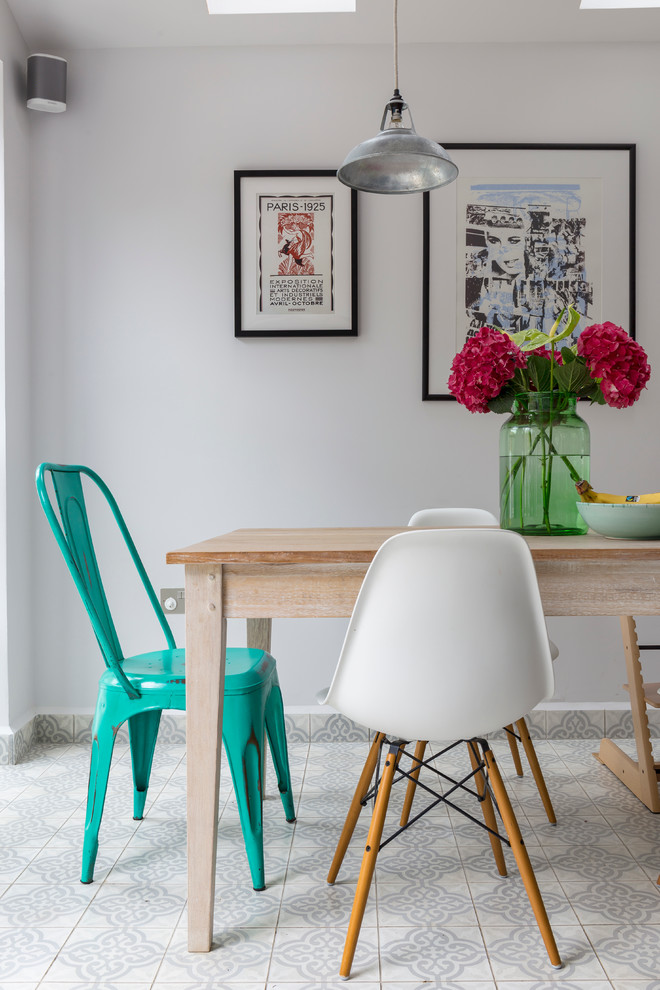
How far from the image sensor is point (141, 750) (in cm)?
191

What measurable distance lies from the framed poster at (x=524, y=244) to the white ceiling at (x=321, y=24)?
36 cm

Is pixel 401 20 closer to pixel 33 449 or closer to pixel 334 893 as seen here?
pixel 33 449

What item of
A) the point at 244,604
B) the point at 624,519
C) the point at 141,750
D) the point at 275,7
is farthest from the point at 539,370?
the point at 275,7

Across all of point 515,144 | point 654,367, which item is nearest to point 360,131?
point 515,144

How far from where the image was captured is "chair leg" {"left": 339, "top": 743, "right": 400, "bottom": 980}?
1.31 m

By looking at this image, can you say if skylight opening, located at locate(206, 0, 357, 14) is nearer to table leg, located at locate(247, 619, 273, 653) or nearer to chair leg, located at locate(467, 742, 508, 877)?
table leg, located at locate(247, 619, 273, 653)

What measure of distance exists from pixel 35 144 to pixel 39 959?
249cm

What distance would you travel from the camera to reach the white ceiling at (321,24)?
2443mm

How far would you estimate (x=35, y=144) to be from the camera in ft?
8.52

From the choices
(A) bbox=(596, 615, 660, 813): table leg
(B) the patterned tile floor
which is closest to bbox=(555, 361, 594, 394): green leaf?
(A) bbox=(596, 615, 660, 813): table leg

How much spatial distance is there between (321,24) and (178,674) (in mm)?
2190

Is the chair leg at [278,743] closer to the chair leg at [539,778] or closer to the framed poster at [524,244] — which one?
the chair leg at [539,778]

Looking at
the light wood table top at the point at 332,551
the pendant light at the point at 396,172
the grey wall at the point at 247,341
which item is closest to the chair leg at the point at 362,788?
the light wood table top at the point at 332,551

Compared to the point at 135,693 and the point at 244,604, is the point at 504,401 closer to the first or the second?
the point at 244,604
